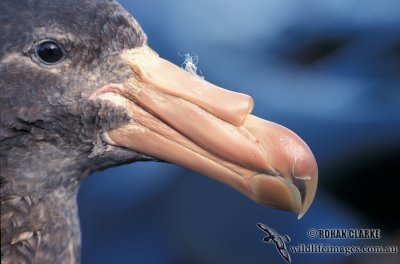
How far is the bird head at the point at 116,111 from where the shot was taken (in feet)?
3.17

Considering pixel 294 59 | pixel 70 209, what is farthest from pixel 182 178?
pixel 70 209

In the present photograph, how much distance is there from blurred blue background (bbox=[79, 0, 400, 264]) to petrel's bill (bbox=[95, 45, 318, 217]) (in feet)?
3.06

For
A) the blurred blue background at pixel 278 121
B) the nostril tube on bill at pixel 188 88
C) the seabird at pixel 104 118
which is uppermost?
the blurred blue background at pixel 278 121

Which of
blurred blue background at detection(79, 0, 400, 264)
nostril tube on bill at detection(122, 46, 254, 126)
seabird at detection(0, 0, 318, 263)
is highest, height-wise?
blurred blue background at detection(79, 0, 400, 264)

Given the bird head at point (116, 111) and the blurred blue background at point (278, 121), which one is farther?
the blurred blue background at point (278, 121)

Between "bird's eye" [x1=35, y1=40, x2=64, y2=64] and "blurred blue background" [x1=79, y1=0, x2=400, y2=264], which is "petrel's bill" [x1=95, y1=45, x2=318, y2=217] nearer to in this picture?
"bird's eye" [x1=35, y1=40, x2=64, y2=64]

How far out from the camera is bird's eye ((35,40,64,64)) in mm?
978

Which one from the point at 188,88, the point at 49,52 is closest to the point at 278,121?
the point at 188,88

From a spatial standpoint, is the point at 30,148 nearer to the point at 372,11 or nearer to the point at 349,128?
the point at 349,128

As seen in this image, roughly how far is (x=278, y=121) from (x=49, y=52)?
111cm

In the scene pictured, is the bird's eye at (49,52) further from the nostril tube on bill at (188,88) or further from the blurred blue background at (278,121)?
the blurred blue background at (278,121)

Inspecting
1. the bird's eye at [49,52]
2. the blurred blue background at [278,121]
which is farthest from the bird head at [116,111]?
the blurred blue background at [278,121]

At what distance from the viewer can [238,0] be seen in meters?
1.98

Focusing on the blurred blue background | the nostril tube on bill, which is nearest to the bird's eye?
the nostril tube on bill
